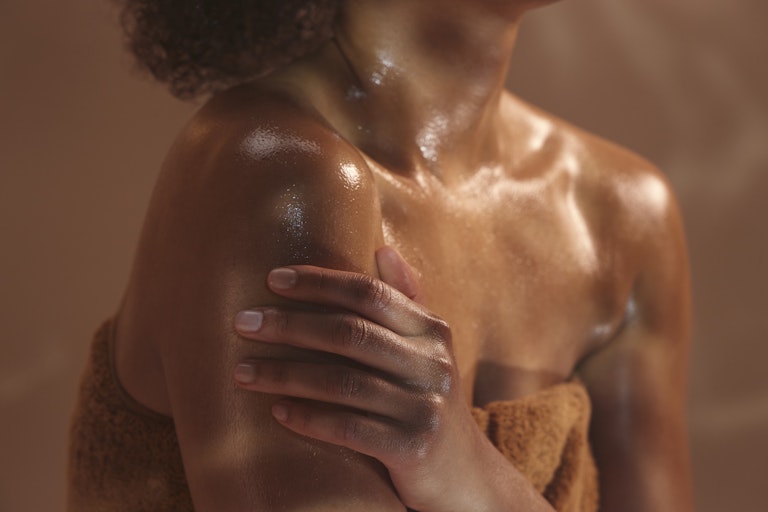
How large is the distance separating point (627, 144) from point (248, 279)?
3.41 ft

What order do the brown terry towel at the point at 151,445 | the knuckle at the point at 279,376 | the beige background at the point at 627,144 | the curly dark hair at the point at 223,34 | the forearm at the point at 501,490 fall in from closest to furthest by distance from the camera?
the knuckle at the point at 279,376, the forearm at the point at 501,490, the brown terry towel at the point at 151,445, the curly dark hair at the point at 223,34, the beige background at the point at 627,144

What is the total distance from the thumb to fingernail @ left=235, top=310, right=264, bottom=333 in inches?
5.0

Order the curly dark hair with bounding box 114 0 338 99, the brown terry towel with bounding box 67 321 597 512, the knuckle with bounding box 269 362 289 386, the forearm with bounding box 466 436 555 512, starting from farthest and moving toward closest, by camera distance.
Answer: the curly dark hair with bounding box 114 0 338 99 → the brown terry towel with bounding box 67 321 597 512 → the forearm with bounding box 466 436 555 512 → the knuckle with bounding box 269 362 289 386

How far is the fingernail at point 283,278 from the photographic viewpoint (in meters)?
0.74

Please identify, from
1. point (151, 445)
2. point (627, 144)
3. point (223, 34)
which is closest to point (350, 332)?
point (151, 445)

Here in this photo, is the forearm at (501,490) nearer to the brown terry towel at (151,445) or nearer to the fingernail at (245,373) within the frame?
the brown terry towel at (151,445)

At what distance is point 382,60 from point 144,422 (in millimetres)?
380

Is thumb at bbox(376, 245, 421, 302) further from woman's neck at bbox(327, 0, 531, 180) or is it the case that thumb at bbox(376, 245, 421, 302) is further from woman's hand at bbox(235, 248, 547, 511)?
woman's neck at bbox(327, 0, 531, 180)

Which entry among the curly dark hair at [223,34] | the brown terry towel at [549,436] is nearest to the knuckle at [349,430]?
the brown terry towel at [549,436]

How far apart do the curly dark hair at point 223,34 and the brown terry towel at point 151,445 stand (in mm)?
274

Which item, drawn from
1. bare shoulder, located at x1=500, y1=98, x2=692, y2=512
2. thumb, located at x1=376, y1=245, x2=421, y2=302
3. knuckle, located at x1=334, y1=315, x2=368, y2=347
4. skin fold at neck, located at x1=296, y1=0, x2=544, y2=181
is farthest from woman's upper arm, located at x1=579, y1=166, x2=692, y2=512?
knuckle, located at x1=334, y1=315, x2=368, y2=347

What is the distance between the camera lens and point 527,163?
113 cm

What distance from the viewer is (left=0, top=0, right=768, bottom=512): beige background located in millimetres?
1438

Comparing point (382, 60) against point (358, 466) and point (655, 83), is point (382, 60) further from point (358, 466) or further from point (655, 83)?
point (655, 83)
